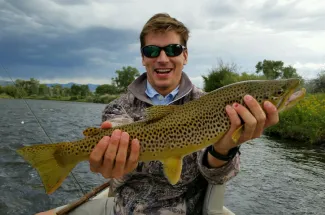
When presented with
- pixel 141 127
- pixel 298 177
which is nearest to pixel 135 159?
pixel 141 127

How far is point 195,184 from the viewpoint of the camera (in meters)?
3.98

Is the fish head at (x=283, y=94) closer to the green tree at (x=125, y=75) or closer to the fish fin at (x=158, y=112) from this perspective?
the fish fin at (x=158, y=112)

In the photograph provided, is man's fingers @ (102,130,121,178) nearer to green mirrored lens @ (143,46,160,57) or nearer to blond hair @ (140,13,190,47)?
green mirrored lens @ (143,46,160,57)

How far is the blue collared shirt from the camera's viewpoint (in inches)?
163

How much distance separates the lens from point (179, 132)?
10.4 ft

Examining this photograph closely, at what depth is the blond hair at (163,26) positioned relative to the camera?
3928 millimetres

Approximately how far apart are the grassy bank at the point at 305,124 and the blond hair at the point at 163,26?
56.7 ft

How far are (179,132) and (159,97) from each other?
1.08m

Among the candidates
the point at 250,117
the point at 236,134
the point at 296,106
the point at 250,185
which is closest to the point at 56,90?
the point at 296,106

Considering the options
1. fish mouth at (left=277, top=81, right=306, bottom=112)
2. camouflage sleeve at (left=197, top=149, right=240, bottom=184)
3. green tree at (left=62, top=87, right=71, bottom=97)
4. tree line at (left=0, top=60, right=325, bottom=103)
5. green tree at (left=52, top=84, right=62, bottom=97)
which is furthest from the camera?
green tree at (left=62, top=87, right=71, bottom=97)

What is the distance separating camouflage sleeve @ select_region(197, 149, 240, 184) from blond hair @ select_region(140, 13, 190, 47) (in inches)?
60.2

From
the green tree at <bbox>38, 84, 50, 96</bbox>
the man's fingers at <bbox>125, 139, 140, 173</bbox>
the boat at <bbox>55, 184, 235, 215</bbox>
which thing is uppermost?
the green tree at <bbox>38, 84, 50, 96</bbox>

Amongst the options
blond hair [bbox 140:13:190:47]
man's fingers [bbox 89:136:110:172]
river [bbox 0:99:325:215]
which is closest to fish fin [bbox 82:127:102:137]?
man's fingers [bbox 89:136:110:172]

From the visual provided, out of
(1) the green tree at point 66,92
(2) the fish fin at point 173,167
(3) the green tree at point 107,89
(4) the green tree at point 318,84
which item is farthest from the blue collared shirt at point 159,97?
(1) the green tree at point 66,92
